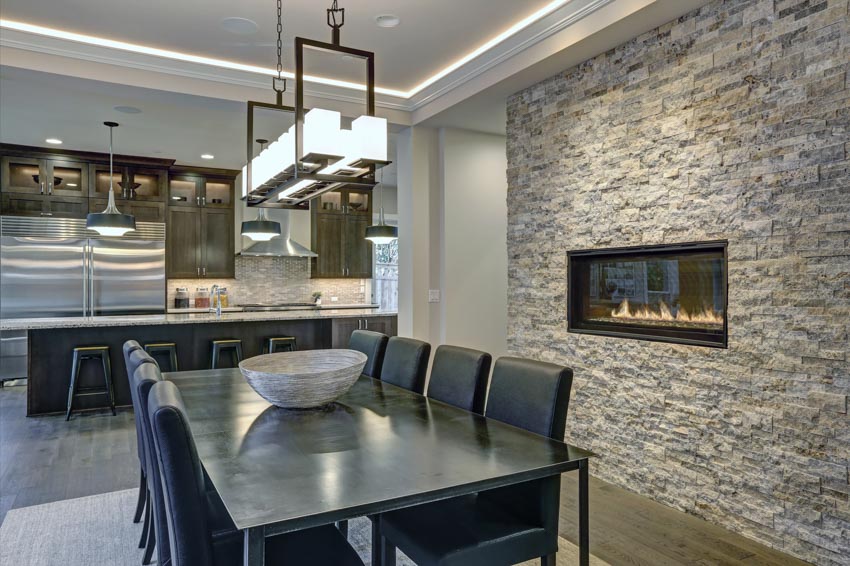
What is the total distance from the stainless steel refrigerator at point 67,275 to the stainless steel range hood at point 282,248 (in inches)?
50.8

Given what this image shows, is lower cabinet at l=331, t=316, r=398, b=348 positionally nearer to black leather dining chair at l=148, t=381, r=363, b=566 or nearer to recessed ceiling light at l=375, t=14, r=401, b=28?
recessed ceiling light at l=375, t=14, r=401, b=28

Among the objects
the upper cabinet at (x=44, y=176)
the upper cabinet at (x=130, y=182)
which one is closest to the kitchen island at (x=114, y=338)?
the upper cabinet at (x=44, y=176)

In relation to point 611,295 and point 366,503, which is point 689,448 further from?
point 366,503

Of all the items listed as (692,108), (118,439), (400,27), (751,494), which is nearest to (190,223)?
(118,439)

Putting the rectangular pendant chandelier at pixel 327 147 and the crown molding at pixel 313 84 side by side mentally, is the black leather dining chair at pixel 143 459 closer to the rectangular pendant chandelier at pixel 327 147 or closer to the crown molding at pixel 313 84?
the rectangular pendant chandelier at pixel 327 147

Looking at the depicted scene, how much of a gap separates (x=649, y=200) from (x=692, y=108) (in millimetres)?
532

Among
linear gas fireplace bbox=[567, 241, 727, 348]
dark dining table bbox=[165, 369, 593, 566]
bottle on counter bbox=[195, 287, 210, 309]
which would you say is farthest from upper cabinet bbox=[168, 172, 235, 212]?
dark dining table bbox=[165, 369, 593, 566]

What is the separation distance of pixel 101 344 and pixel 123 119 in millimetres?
2221

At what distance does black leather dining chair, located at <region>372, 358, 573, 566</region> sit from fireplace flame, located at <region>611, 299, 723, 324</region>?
135cm

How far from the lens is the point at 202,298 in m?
8.16

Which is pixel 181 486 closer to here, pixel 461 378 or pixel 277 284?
pixel 461 378

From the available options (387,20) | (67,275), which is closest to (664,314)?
(387,20)

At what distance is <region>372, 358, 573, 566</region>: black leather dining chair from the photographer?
1.71m

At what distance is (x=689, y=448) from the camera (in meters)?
2.98
